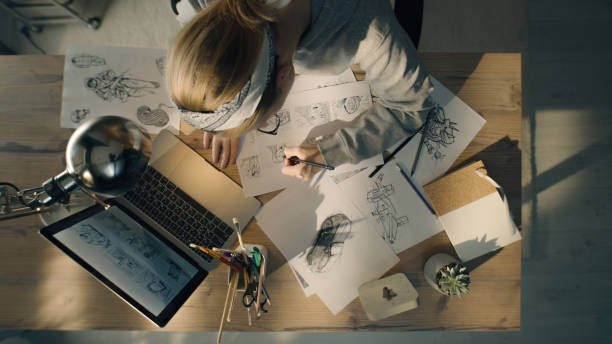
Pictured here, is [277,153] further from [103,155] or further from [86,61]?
[86,61]

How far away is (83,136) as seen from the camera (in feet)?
1.76

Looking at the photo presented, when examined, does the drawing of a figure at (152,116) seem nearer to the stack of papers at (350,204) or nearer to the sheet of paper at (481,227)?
the stack of papers at (350,204)

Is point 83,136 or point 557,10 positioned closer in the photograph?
point 83,136

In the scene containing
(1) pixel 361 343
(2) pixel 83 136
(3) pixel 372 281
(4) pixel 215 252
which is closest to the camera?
(2) pixel 83 136

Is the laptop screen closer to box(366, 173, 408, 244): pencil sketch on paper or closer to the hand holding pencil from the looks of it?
the hand holding pencil

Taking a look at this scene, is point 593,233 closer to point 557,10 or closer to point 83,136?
point 557,10

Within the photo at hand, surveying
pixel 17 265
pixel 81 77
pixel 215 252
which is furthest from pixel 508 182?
pixel 17 265

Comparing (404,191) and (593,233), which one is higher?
(404,191)

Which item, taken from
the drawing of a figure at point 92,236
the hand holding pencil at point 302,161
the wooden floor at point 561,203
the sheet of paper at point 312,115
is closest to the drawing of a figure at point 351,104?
the sheet of paper at point 312,115

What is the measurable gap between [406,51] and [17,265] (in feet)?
3.70

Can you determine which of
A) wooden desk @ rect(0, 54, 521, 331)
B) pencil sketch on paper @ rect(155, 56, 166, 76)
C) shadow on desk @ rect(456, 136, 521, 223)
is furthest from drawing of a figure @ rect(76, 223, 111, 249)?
shadow on desk @ rect(456, 136, 521, 223)

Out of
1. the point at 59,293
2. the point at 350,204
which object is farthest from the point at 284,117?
the point at 59,293

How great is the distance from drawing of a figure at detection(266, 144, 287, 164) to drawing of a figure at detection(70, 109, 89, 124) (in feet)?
1.70

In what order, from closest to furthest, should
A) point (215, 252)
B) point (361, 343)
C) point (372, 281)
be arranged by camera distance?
1. point (215, 252)
2. point (372, 281)
3. point (361, 343)
